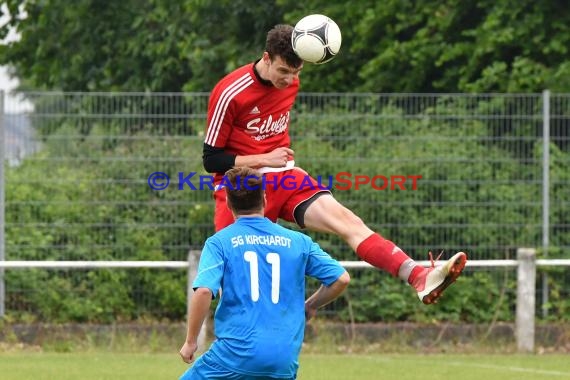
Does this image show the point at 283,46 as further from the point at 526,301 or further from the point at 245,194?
the point at 526,301

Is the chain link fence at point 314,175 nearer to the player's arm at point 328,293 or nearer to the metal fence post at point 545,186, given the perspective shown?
the metal fence post at point 545,186

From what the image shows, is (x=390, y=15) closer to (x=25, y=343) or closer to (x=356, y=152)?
(x=356, y=152)

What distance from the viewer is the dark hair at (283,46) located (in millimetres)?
7969

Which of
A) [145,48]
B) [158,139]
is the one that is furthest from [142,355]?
[145,48]

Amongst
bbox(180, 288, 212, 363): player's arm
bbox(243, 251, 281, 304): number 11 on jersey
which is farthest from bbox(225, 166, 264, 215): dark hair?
bbox(180, 288, 212, 363): player's arm

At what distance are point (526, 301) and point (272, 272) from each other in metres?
7.02

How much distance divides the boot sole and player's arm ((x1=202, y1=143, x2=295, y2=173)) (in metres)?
1.36

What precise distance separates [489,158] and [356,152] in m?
1.38

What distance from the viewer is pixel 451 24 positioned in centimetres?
1684

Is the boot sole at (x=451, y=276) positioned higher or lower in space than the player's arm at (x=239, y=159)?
lower

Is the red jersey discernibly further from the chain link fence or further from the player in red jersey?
the chain link fence

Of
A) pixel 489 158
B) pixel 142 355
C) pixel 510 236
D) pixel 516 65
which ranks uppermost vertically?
pixel 516 65

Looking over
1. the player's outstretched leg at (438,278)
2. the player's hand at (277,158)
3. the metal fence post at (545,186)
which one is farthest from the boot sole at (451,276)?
the metal fence post at (545,186)

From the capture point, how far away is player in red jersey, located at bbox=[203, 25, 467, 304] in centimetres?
794
